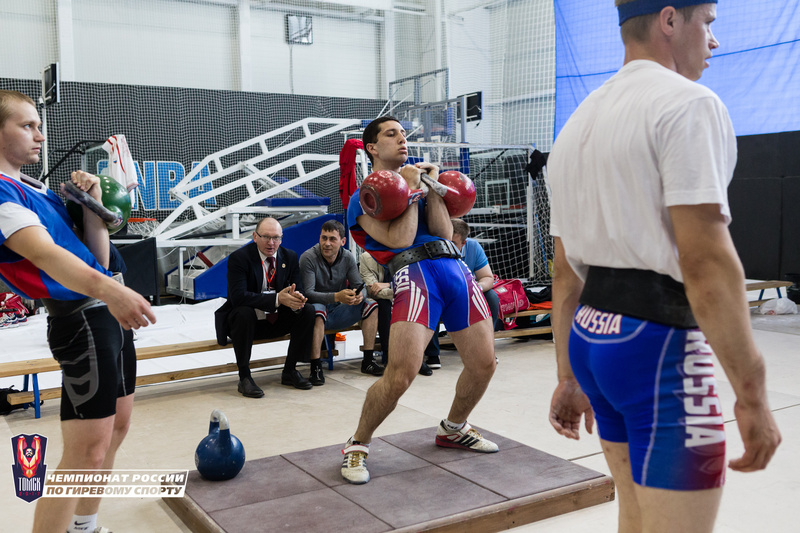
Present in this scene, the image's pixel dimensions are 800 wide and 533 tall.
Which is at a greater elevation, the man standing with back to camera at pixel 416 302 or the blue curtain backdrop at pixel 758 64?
the blue curtain backdrop at pixel 758 64

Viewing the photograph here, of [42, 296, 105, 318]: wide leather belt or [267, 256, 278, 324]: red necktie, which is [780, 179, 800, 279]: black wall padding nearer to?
[267, 256, 278, 324]: red necktie

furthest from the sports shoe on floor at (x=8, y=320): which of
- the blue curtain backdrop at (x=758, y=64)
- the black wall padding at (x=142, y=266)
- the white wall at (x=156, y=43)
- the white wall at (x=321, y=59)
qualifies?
the blue curtain backdrop at (x=758, y=64)

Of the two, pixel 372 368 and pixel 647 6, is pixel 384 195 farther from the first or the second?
pixel 372 368

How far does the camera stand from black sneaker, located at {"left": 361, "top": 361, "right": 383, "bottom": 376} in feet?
17.6

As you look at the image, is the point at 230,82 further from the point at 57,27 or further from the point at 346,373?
the point at 346,373

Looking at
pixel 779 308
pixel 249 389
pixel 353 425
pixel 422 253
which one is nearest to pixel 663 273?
pixel 422 253

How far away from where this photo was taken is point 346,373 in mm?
5449

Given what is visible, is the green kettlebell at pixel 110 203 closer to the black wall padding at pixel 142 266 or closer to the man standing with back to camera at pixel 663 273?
the man standing with back to camera at pixel 663 273

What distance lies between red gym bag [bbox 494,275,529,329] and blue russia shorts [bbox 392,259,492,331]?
282cm

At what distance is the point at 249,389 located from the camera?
4746 mm

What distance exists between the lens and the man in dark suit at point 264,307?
15.9 feet

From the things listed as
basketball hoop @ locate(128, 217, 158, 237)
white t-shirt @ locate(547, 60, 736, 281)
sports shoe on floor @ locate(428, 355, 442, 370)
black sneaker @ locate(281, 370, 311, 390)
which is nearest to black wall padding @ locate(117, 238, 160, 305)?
basketball hoop @ locate(128, 217, 158, 237)

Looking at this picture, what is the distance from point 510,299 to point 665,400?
482 cm

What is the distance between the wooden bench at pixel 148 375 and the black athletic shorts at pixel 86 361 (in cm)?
221
